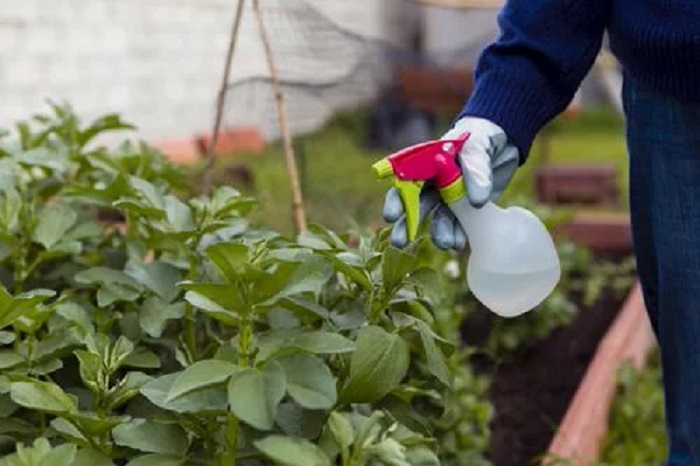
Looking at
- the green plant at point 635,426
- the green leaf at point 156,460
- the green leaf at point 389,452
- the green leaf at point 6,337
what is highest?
the green leaf at point 389,452

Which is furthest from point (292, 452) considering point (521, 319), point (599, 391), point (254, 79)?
point (521, 319)

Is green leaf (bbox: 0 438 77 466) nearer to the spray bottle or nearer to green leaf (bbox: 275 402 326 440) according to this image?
green leaf (bbox: 275 402 326 440)

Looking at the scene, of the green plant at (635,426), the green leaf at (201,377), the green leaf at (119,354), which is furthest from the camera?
the green plant at (635,426)

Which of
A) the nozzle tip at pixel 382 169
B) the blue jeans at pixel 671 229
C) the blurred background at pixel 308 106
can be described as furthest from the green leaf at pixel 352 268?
the blurred background at pixel 308 106

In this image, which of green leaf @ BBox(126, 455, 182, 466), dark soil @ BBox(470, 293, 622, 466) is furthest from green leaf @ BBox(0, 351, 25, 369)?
dark soil @ BBox(470, 293, 622, 466)

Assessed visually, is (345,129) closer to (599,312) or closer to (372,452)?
(599,312)

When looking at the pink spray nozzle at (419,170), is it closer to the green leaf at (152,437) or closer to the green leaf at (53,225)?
the green leaf at (152,437)

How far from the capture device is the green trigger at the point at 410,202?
5.50 feet

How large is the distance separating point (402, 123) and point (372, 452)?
769 centimetres

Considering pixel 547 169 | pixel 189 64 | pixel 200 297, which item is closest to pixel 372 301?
pixel 200 297

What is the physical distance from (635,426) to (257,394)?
2177mm

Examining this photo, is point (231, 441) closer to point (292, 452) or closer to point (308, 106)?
point (292, 452)

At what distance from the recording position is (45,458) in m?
1.30

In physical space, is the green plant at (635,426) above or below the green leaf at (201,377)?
below
